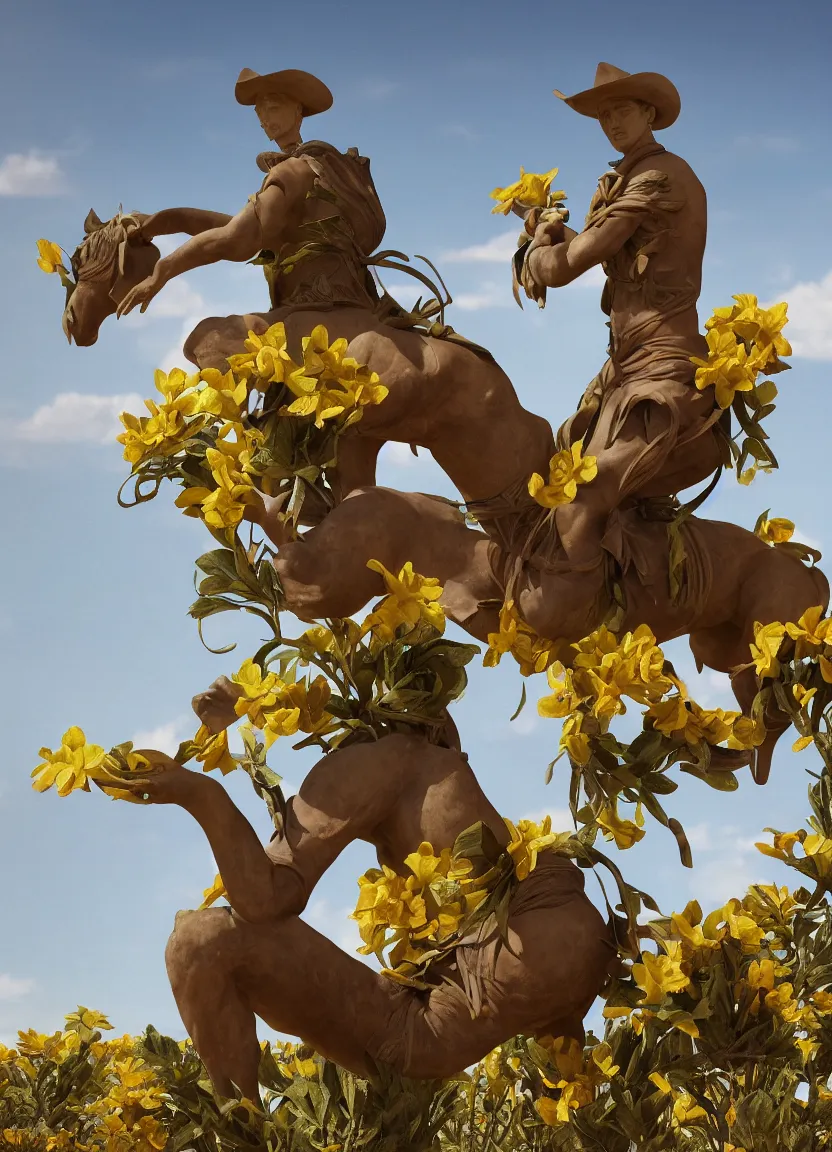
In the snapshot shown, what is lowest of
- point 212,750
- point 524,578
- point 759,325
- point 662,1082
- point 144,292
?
point 662,1082

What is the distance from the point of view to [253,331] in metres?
3.69

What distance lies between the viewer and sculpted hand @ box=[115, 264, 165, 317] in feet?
12.1

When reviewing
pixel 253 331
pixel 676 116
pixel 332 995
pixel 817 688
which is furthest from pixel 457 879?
pixel 676 116

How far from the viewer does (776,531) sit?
13.2 ft

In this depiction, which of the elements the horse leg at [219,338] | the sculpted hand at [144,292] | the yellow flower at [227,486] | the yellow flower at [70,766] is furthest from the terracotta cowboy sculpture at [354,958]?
the sculpted hand at [144,292]

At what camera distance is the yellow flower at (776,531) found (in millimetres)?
4016

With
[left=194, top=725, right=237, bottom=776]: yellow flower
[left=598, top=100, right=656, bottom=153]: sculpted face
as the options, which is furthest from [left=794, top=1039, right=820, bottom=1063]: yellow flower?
[left=598, top=100, right=656, bottom=153]: sculpted face

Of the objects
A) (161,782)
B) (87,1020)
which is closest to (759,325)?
(161,782)

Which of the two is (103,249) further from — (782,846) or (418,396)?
(782,846)

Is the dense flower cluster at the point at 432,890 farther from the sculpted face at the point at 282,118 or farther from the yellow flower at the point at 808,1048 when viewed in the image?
the sculpted face at the point at 282,118

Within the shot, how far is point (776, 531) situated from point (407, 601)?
111 cm

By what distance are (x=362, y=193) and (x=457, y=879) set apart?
1.70 m

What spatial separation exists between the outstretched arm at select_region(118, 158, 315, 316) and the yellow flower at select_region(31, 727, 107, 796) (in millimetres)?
1112

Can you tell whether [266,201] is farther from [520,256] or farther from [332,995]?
[332,995]
